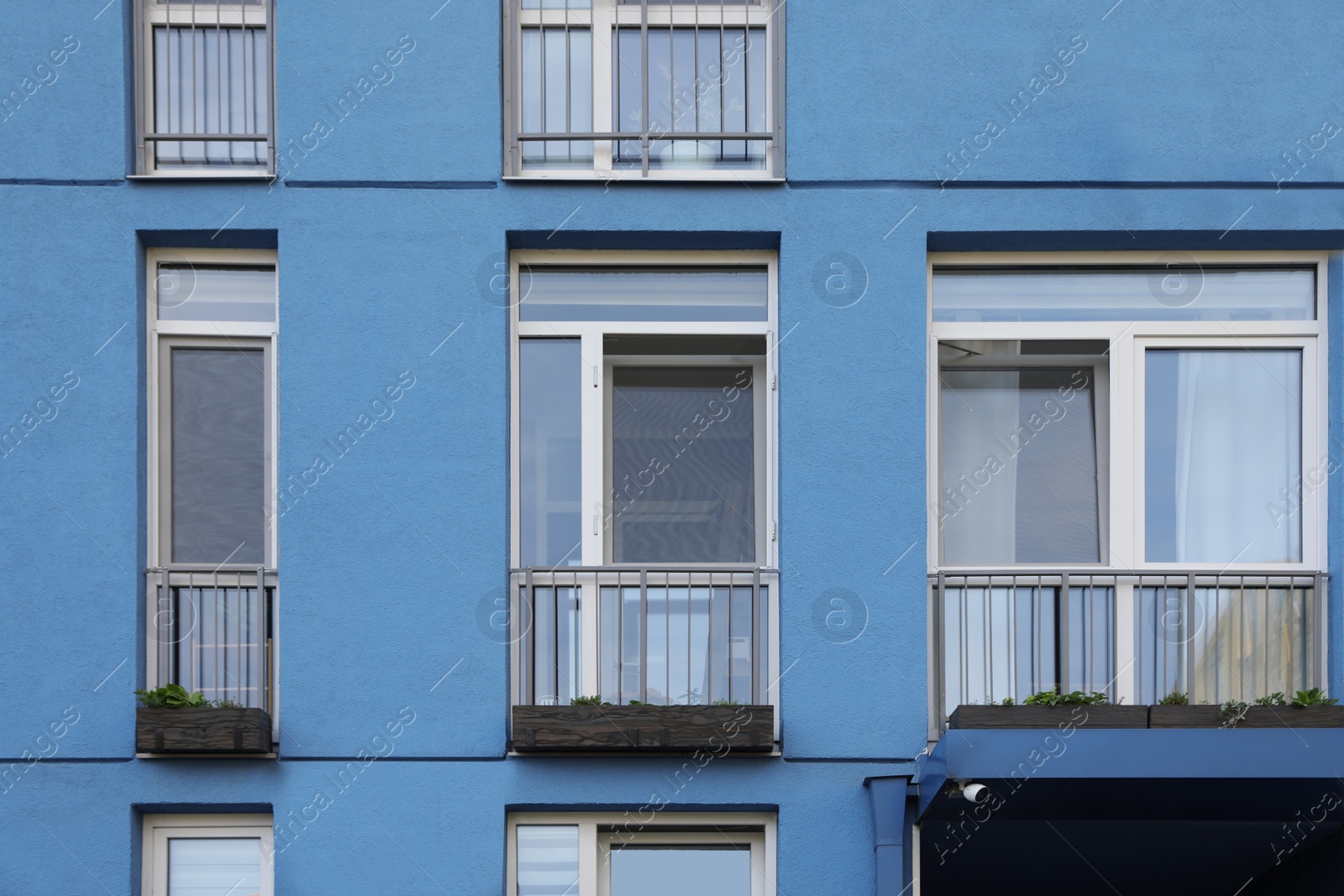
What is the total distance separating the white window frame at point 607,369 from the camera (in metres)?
9.06

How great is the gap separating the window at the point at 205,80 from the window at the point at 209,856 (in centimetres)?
383

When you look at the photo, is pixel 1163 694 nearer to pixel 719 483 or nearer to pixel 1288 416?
pixel 1288 416

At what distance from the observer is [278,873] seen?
8.46 metres

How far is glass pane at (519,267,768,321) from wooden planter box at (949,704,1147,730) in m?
2.67

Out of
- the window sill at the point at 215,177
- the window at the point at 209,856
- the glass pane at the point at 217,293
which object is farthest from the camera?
the glass pane at the point at 217,293

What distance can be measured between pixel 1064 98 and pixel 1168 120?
0.63m

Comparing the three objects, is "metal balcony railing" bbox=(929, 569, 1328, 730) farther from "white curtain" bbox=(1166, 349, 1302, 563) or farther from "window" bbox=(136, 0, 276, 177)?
"window" bbox=(136, 0, 276, 177)

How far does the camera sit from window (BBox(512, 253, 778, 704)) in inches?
349

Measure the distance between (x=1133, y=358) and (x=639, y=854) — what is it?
4.16 metres

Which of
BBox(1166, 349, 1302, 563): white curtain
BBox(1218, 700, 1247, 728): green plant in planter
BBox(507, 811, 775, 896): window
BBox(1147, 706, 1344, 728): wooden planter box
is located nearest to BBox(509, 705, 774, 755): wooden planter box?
BBox(507, 811, 775, 896): window

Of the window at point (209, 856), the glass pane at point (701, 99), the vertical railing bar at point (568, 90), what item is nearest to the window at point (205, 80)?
the vertical railing bar at point (568, 90)

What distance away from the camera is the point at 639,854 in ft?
28.9

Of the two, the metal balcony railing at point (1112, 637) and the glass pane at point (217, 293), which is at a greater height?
the glass pane at point (217, 293)

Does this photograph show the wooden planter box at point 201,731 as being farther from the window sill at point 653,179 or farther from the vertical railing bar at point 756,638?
the window sill at point 653,179
